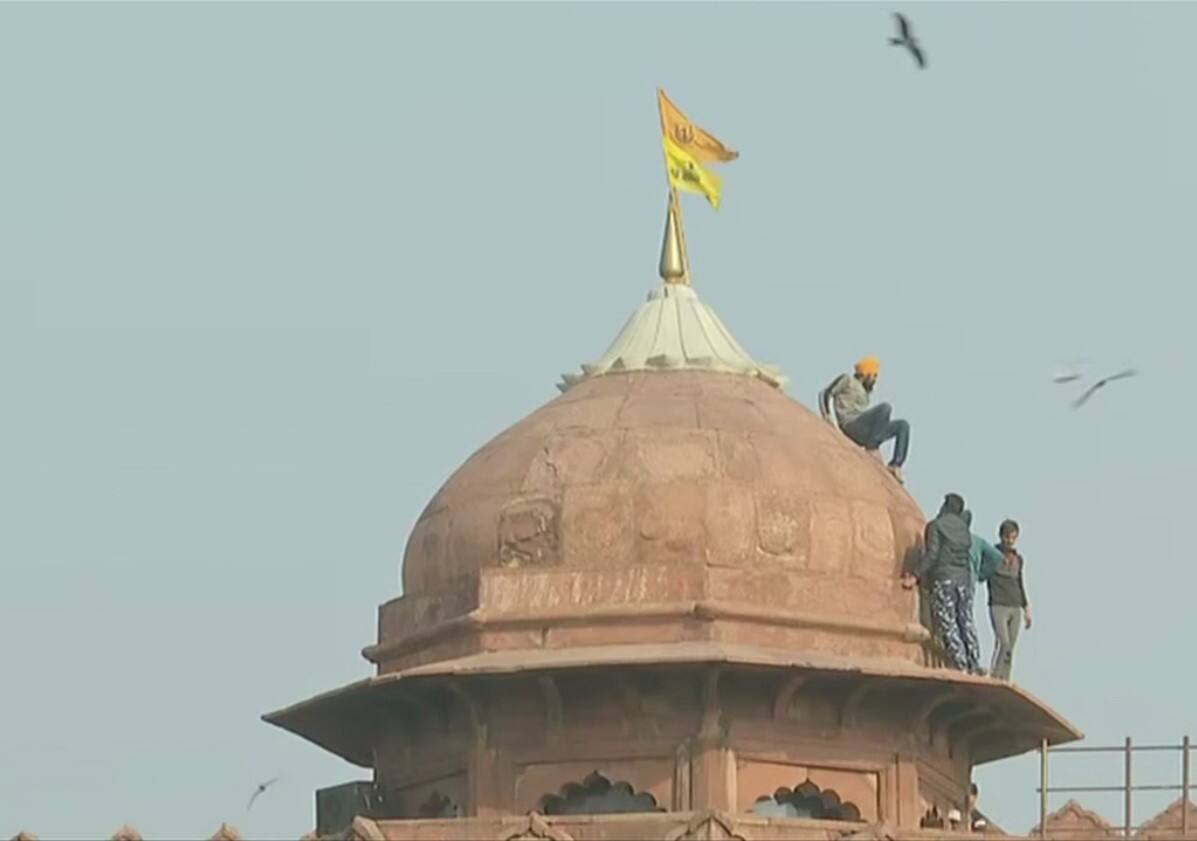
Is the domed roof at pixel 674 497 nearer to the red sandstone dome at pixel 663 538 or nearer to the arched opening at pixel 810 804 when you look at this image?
the red sandstone dome at pixel 663 538

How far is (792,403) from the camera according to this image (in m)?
48.7

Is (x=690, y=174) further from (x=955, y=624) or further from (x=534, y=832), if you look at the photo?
(x=534, y=832)

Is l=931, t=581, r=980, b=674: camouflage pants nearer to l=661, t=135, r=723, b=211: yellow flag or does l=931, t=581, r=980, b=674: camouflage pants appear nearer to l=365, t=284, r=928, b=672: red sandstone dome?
l=365, t=284, r=928, b=672: red sandstone dome

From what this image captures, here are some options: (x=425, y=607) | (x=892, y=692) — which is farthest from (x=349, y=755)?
(x=892, y=692)

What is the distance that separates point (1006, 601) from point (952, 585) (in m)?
0.70

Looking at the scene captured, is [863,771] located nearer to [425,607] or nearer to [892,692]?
[892,692]

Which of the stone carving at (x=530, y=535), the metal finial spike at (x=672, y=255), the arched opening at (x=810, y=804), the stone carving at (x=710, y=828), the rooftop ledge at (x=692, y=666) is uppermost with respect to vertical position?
the metal finial spike at (x=672, y=255)

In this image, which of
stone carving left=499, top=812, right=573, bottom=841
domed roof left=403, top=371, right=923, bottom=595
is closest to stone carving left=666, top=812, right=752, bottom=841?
stone carving left=499, top=812, right=573, bottom=841

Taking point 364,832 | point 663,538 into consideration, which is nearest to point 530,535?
point 663,538

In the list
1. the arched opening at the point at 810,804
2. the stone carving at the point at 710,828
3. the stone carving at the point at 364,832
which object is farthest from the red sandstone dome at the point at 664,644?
the stone carving at the point at 710,828

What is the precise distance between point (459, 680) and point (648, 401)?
3039mm

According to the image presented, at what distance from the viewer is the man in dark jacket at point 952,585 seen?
47469 millimetres

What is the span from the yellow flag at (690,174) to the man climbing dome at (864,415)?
1843 millimetres

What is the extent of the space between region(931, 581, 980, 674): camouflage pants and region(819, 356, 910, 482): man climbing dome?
69.2 inches
